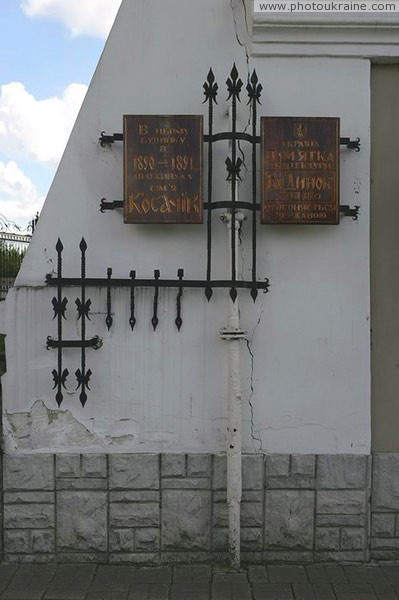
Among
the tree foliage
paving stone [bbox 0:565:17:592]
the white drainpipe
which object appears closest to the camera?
paving stone [bbox 0:565:17:592]

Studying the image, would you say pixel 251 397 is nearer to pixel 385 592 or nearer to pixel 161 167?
pixel 385 592

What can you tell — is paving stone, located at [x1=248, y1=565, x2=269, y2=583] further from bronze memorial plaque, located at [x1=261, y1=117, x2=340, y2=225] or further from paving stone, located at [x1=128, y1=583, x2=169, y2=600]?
bronze memorial plaque, located at [x1=261, y1=117, x2=340, y2=225]

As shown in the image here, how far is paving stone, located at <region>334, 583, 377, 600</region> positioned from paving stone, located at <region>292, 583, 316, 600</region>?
17cm

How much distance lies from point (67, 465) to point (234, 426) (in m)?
1.27

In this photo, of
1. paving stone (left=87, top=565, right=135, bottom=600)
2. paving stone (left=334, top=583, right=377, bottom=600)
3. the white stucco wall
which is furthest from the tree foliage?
paving stone (left=334, top=583, right=377, bottom=600)

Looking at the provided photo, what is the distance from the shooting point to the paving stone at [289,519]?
14.6 ft

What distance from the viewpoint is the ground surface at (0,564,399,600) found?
3.96 m

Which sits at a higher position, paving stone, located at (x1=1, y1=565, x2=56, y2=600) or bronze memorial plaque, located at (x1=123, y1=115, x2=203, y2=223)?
bronze memorial plaque, located at (x1=123, y1=115, x2=203, y2=223)

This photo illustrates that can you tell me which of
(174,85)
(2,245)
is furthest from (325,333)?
(2,245)

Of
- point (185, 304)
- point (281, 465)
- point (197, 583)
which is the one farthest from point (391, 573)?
point (185, 304)

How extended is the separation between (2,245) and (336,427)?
24.2ft

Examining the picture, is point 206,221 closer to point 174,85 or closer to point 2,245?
point 174,85

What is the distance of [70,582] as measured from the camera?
13.6 ft

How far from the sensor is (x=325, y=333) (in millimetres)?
4477
